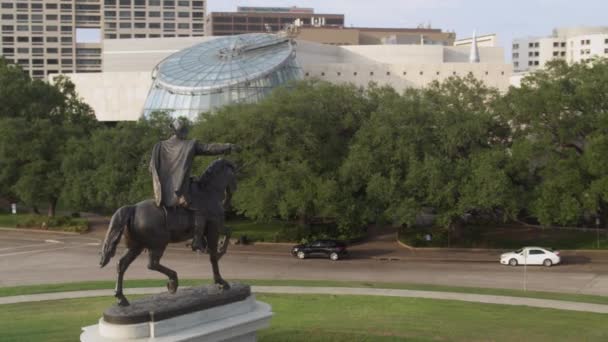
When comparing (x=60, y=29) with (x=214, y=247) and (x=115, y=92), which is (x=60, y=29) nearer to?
(x=115, y=92)

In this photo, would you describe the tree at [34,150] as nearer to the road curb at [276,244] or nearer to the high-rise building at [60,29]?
the road curb at [276,244]

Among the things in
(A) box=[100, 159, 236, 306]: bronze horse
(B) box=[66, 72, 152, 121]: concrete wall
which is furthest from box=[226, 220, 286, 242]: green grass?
(B) box=[66, 72, 152, 121]: concrete wall

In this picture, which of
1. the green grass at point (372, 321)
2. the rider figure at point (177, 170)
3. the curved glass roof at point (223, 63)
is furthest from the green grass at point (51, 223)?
the rider figure at point (177, 170)

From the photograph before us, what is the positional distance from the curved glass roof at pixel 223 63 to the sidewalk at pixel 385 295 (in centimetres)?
3913

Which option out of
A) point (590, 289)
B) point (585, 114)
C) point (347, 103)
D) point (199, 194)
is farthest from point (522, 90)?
point (199, 194)

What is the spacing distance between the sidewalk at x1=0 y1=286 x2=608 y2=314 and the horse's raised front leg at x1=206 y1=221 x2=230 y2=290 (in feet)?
34.6

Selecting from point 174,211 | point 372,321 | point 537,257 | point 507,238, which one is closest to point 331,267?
point 537,257

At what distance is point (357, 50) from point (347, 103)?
4056 centimetres

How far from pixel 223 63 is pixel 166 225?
5466 centimetres

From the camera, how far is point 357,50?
85.7 metres

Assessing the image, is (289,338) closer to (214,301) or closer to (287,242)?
(214,301)

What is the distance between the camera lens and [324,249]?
41344 millimetres

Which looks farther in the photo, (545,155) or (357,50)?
(357,50)

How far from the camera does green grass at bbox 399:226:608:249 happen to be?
4553 centimetres
